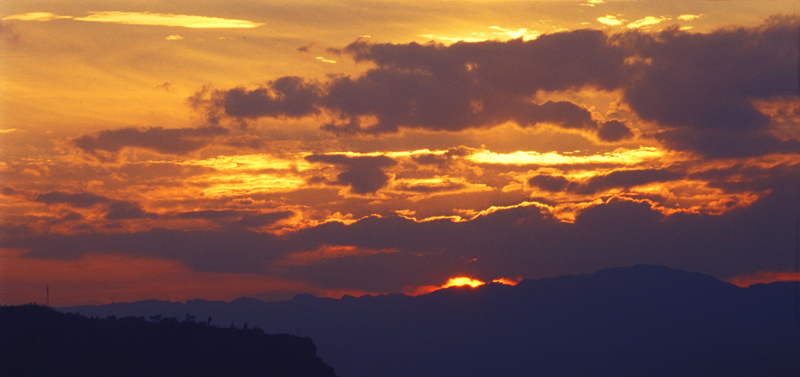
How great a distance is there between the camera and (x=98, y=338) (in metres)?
179

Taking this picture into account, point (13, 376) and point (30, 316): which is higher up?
point (30, 316)

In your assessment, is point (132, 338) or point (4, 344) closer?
point (4, 344)

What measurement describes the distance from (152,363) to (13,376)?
1320 inches

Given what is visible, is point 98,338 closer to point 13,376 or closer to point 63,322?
point 63,322

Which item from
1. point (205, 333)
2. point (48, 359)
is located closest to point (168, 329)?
point (205, 333)

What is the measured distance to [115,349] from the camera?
7042 inches

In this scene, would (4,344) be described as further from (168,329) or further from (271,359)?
(271,359)

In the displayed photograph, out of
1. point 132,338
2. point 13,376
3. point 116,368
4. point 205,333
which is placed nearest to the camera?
point 13,376

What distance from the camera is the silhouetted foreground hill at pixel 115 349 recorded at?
16262 cm

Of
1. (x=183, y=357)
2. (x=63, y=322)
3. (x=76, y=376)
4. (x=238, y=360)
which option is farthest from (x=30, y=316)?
(x=238, y=360)

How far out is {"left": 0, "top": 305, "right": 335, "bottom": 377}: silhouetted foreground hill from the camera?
163 m

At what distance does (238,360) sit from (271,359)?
29.5 ft

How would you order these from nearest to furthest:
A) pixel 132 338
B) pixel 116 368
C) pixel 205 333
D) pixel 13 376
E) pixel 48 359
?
pixel 13 376, pixel 48 359, pixel 116 368, pixel 132 338, pixel 205 333

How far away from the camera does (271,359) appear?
656 feet
